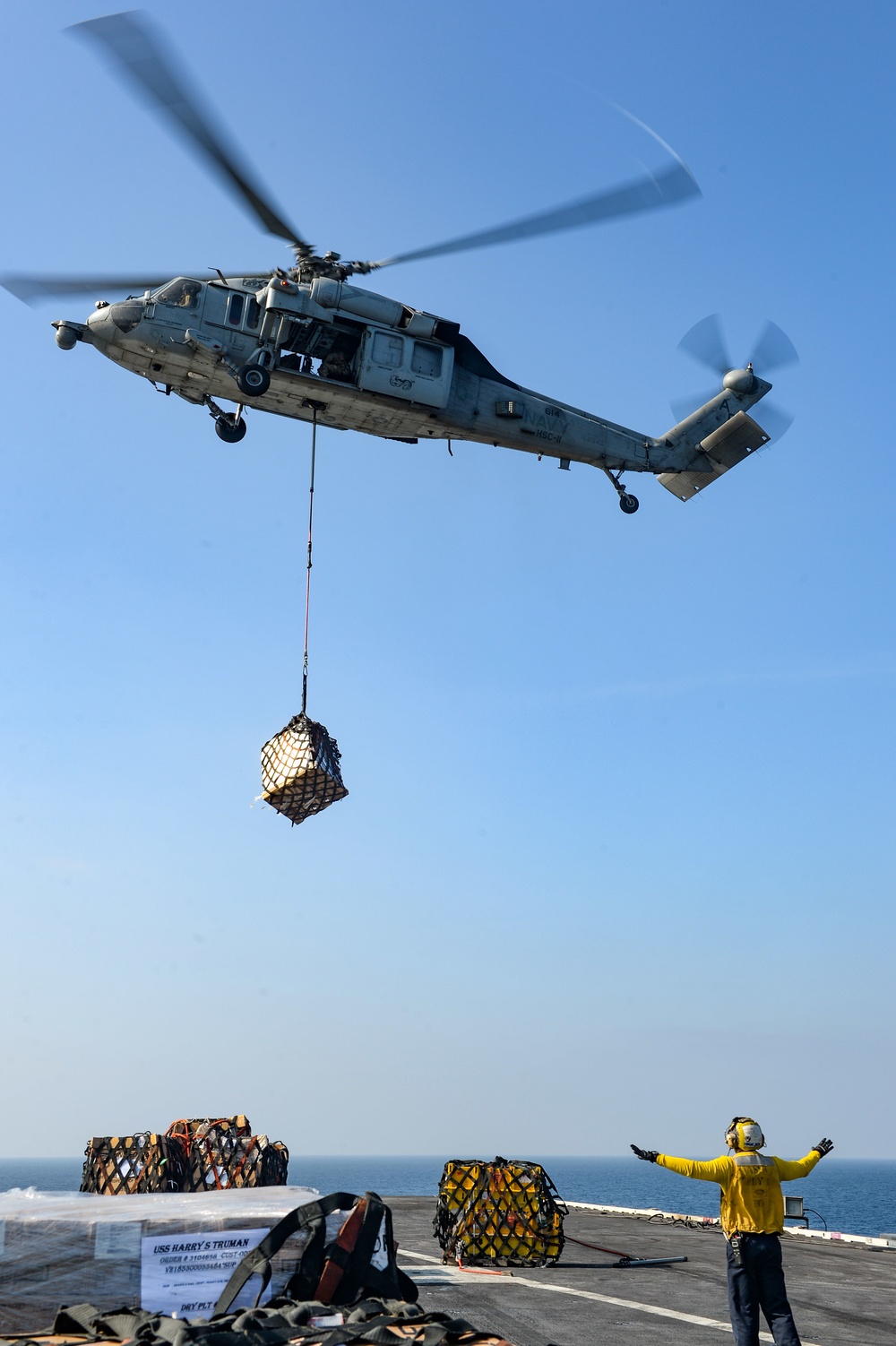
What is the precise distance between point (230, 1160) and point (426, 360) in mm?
14468

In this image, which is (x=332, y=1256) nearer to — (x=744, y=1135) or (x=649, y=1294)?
(x=744, y=1135)

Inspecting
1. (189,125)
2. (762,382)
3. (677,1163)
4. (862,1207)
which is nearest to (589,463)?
(762,382)

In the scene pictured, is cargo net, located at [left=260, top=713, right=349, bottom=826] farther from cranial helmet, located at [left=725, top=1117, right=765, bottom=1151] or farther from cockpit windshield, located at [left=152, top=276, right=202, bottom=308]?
cranial helmet, located at [left=725, top=1117, right=765, bottom=1151]

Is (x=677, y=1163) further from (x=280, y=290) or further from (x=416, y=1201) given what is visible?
(x=416, y=1201)

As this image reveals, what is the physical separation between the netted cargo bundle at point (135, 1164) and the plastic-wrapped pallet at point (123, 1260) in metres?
15.1

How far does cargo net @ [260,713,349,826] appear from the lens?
60.6ft

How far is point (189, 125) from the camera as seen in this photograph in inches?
677

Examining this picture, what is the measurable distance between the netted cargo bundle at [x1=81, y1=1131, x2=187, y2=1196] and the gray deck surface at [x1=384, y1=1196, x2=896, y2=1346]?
13.1 feet

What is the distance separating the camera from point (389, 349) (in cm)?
2059

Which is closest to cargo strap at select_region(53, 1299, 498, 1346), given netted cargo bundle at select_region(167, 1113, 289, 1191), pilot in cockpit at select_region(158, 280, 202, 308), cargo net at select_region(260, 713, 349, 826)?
cargo net at select_region(260, 713, 349, 826)

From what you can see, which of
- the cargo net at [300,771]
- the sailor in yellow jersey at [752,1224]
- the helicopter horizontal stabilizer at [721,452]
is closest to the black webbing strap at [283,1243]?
the sailor in yellow jersey at [752,1224]

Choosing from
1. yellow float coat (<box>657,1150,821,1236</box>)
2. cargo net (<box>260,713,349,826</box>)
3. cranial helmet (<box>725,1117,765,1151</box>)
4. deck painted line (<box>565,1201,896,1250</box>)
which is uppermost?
cargo net (<box>260,713,349,826</box>)

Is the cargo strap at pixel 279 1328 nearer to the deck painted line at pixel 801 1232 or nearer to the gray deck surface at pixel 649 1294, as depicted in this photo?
the gray deck surface at pixel 649 1294

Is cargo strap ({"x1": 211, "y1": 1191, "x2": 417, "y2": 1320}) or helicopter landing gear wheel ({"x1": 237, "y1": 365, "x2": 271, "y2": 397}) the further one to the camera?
helicopter landing gear wheel ({"x1": 237, "y1": 365, "x2": 271, "y2": 397})
